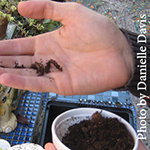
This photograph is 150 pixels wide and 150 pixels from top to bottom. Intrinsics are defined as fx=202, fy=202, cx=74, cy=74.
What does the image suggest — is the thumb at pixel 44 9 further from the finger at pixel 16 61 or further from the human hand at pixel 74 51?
the finger at pixel 16 61

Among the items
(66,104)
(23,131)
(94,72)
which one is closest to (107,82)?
(94,72)

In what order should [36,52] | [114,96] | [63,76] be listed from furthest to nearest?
[114,96], [36,52], [63,76]

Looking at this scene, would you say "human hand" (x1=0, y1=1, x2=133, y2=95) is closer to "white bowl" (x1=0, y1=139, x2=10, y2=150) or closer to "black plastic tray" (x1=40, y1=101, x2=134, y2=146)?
"black plastic tray" (x1=40, y1=101, x2=134, y2=146)

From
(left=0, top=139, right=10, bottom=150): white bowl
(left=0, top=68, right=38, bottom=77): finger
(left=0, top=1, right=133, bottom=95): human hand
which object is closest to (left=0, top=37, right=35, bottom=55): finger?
(left=0, top=1, right=133, bottom=95): human hand

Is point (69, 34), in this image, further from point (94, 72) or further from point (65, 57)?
point (94, 72)

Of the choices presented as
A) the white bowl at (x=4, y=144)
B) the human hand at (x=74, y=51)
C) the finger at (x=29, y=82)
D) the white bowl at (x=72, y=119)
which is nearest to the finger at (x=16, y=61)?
the human hand at (x=74, y=51)
